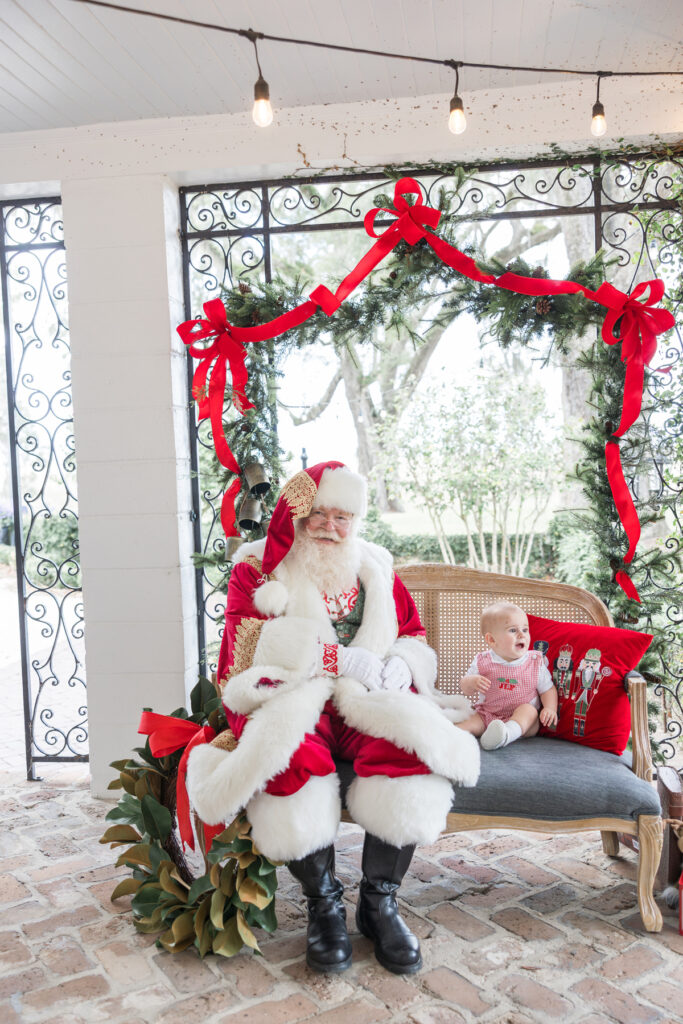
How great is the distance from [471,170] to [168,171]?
1380 millimetres

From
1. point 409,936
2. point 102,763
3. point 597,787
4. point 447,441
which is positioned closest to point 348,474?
point 597,787

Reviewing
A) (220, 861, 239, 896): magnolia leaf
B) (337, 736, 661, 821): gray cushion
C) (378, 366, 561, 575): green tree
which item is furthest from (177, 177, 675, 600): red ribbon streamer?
(378, 366, 561, 575): green tree

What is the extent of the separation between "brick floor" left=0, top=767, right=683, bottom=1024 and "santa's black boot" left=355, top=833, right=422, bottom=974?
53mm

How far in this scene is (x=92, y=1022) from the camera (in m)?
2.22

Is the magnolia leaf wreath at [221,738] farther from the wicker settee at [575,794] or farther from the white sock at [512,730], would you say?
the white sock at [512,730]

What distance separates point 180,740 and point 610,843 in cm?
167

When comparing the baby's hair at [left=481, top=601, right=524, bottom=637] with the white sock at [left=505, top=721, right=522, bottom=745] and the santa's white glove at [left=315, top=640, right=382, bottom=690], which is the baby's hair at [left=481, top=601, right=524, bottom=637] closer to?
the white sock at [left=505, top=721, right=522, bottom=745]

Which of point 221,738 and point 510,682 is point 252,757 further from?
point 510,682

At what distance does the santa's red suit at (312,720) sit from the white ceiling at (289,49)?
164cm

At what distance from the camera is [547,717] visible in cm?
292

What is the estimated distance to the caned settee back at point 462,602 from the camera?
334 centimetres

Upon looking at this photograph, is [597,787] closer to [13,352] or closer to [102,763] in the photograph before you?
[102,763]

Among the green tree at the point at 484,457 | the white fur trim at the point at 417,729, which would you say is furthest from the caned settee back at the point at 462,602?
the green tree at the point at 484,457

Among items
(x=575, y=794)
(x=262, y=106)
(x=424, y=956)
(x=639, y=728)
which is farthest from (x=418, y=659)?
(x=262, y=106)
